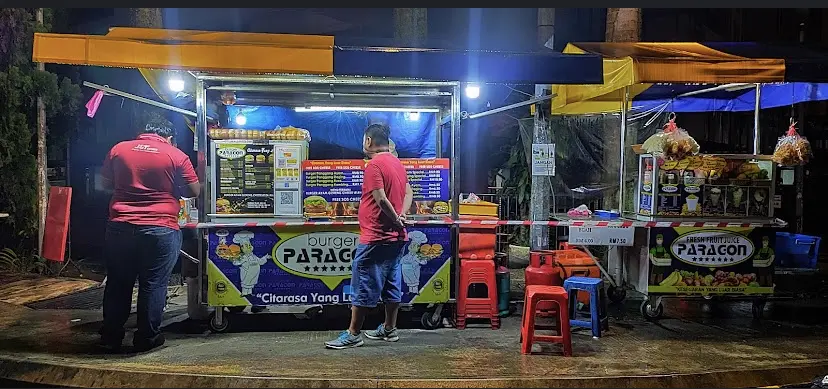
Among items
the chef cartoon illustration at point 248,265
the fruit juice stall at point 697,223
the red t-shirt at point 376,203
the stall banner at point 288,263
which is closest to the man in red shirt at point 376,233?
the red t-shirt at point 376,203

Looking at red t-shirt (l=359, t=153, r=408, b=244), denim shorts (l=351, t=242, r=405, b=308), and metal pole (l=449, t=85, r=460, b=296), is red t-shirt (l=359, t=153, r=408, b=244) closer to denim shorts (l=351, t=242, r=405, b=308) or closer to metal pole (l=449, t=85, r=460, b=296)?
denim shorts (l=351, t=242, r=405, b=308)

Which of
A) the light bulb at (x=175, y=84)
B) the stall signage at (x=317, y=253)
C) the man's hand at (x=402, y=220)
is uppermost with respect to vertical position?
the light bulb at (x=175, y=84)

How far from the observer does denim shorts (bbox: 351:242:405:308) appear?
19.7ft

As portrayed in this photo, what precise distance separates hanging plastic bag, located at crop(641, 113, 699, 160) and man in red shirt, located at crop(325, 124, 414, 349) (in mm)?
2929

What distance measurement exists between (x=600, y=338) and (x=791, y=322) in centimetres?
256

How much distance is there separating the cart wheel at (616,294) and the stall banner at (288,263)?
264 centimetres

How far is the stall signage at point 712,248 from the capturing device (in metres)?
7.07

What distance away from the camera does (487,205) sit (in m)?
6.95

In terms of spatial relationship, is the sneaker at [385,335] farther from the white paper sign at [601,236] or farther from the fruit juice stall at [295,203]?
the white paper sign at [601,236]

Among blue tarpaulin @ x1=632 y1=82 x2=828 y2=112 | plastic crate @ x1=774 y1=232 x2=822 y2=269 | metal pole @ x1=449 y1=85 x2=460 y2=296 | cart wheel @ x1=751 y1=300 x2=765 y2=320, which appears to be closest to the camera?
metal pole @ x1=449 y1=85 x2=460 y2=296

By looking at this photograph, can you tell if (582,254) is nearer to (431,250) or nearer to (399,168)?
(431,250)

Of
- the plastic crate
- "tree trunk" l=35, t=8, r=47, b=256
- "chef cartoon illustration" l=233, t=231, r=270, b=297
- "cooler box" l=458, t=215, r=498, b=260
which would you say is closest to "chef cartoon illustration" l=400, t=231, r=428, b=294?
"cooler box" l=458, t=215, r=498, b=260

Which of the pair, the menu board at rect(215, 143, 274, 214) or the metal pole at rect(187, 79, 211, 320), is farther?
the menu board at rect(215, 143, 274, 214)

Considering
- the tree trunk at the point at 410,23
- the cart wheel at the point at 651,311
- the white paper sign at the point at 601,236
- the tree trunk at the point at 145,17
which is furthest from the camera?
the tree trunk at the point at 410,23
